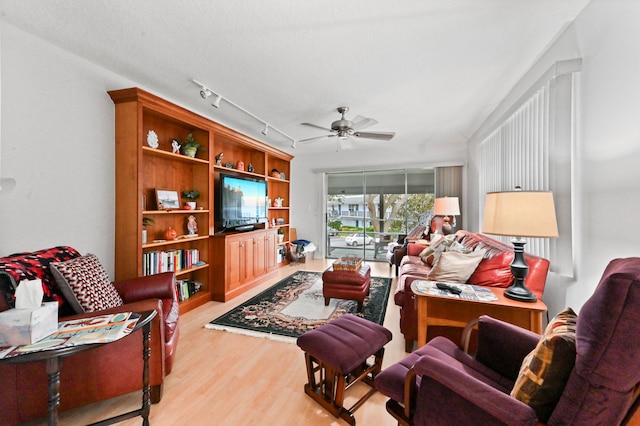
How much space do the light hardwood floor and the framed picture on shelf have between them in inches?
58.6

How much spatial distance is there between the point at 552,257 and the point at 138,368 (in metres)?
3.14

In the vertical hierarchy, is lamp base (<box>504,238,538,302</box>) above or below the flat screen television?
below

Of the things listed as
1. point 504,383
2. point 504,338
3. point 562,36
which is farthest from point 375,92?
point 504,383

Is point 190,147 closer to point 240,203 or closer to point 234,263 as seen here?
point 240,203

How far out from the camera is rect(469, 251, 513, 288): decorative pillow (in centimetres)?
205

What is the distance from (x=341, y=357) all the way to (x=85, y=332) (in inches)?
51.0

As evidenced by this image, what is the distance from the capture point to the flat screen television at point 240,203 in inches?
144

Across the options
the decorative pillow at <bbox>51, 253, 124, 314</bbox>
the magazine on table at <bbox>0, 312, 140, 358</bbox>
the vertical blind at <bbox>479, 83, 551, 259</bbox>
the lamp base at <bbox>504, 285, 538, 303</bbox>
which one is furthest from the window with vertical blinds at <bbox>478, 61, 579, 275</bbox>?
the decorative pillow at <bbox>51, 253, 124, 314</bbox>

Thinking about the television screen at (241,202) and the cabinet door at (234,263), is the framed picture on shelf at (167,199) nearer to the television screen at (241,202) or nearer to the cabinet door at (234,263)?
the television screen at (241,202)

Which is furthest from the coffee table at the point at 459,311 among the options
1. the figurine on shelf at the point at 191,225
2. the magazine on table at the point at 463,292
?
the figurine on shelf at the point at 191,225

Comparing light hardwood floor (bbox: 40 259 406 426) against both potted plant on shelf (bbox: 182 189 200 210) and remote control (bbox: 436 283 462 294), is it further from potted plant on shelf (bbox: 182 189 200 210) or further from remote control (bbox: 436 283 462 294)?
potted plant on shelf (bbox: 182 189 200 210)

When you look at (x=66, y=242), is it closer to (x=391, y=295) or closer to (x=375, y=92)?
(x=375, y=92)

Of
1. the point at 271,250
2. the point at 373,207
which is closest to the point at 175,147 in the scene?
the point at 271,250

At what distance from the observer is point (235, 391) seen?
1.77 meters
